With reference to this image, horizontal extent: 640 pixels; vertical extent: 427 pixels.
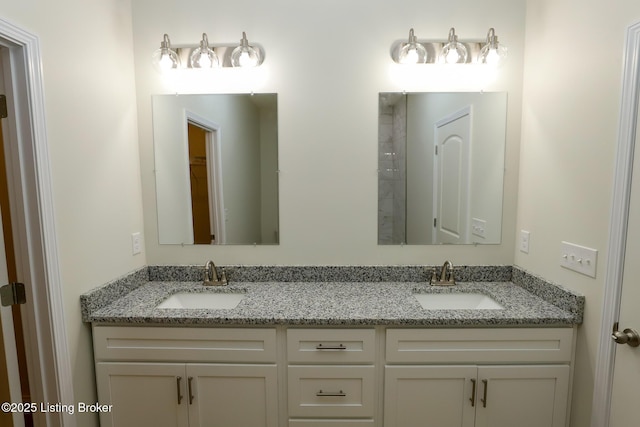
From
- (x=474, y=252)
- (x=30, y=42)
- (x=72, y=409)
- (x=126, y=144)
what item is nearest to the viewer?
(x=30, y=42)

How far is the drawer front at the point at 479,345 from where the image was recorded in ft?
4.42

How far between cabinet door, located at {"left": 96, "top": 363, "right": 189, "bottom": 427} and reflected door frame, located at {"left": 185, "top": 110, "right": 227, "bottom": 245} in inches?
28.5

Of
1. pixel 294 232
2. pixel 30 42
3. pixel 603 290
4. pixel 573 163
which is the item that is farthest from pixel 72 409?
pixel 573 163

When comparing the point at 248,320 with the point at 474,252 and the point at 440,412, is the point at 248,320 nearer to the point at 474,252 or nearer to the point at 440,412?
Result: the point at 440,412

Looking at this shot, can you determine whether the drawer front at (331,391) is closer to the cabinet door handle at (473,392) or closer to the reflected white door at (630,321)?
the cabinet door handle at (473,392)

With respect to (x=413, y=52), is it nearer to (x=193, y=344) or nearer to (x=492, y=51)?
(x=492, y=51)

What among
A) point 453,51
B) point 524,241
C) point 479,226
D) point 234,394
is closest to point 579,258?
point 524,241

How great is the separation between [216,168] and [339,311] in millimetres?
1084

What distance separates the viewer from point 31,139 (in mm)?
1144

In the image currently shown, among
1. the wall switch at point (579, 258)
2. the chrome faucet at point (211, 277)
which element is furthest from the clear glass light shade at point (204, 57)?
the wall switch at point (579, 258)

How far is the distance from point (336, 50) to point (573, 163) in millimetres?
1293

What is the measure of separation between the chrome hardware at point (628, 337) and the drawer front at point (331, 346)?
0.88 metres

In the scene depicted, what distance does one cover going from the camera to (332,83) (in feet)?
5.64

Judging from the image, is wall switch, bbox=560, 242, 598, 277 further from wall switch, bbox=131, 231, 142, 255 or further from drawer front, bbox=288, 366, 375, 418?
wall switch, bbox=131, 231, 142, 255
